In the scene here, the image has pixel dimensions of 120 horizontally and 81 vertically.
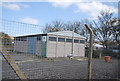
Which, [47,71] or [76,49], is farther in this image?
[76,49]

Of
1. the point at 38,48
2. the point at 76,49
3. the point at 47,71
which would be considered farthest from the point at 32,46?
the point at 76,49

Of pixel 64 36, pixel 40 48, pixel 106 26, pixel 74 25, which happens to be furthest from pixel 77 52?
pixel 40 48

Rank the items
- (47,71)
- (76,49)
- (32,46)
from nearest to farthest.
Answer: (32,46)
(47,71)
(76,49)

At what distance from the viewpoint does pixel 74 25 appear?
1774 inches

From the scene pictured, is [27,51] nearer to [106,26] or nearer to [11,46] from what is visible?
[11,46]

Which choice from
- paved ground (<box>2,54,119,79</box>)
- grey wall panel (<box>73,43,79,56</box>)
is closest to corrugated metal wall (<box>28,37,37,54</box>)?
paved ground (<box>2,54,119,79</box>)

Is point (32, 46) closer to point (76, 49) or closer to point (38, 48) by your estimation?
point (38, 48)

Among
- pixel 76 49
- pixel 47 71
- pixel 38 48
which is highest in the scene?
pixel 38 48

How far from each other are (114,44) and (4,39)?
152 inches

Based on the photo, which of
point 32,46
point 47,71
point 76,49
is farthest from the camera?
point 76,49

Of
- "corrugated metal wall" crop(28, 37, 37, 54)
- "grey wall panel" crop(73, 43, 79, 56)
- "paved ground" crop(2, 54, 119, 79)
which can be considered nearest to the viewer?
"corrugated metal wall" crop(28, 37, 37, 54)

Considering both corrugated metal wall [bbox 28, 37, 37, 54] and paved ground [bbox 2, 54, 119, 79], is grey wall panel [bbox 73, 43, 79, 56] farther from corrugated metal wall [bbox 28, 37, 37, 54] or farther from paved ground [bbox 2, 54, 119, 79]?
corrugated metal wall [bbox 28, 37, 37, 54]

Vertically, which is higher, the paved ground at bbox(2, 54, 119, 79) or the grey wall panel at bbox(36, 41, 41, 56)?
the grey wall panel at bbox(36, 41, 41, 56)

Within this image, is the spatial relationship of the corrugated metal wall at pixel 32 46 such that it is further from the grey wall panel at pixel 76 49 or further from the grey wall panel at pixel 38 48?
the grey wall panel at pixel 76 49
